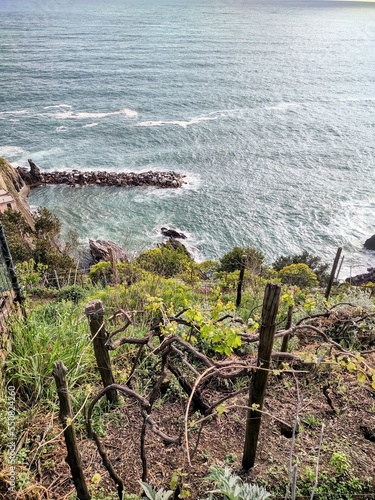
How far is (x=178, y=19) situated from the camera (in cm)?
11312

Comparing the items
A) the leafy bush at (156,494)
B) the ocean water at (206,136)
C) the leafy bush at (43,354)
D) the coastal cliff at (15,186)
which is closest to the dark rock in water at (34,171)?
the coastal cliff at (15,186)

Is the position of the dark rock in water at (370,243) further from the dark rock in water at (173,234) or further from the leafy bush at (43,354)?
the leafy bush at (43,354)

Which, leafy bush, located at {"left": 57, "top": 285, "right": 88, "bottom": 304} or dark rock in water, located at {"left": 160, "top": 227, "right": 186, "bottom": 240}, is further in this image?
dark rock in water, located at {"left": 160, "top": 227, "right": 186, "bottom": 240}

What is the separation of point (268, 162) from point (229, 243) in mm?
12726

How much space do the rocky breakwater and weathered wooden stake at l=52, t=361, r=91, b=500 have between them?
26532 mm

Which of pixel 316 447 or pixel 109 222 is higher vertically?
pixel 316 447

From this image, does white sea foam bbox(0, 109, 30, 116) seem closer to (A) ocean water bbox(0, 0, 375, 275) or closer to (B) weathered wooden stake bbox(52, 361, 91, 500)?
(A) ocean water bbox(0, 0, 375, 275)

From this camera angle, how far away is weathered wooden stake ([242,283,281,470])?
118 inches

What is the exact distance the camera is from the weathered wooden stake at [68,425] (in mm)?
2703

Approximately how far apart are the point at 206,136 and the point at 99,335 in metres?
34.9

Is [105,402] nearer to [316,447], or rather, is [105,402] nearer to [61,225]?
[316,447]

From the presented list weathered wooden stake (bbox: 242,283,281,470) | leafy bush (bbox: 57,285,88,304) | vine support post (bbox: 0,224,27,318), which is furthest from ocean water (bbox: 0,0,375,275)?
weathered wooden stake (bbox: 242,283,281,470)

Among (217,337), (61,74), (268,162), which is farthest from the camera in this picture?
(61,74)

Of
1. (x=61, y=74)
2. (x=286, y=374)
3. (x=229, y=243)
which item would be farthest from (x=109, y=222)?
(x=61, y=74)
